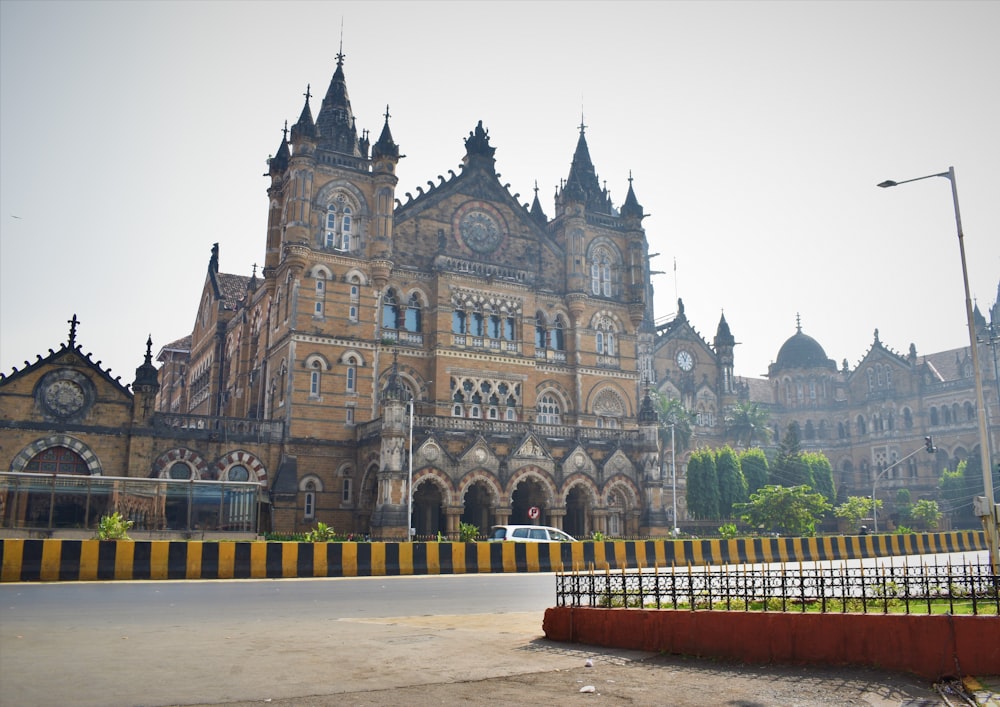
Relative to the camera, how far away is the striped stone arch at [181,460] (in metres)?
40.1

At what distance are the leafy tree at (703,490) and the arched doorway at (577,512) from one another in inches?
506

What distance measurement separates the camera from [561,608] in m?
13.6

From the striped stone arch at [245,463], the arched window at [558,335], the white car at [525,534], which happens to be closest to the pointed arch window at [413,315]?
the arched window at [558,335]

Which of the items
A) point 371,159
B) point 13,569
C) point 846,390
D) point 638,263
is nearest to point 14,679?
point 13,569

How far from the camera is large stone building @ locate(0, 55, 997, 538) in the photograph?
39906mm

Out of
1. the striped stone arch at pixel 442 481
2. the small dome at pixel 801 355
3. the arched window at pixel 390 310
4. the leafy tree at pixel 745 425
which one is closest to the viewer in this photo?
the striped stone arch at pixel 442 481

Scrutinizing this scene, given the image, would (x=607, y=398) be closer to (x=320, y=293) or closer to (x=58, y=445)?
(x=320, y=293)

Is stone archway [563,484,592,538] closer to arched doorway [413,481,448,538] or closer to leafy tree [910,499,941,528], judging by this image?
arched doorway [413,481,448,538]

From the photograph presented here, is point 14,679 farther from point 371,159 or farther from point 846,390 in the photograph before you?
point 846,390

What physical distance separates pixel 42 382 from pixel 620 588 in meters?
31.9

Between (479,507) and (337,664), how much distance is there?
35486 mm

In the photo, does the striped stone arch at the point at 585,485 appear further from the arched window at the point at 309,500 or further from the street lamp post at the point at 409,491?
the arched window at the point at 309,500

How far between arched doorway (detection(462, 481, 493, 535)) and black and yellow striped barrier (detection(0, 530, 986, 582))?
1192 cm

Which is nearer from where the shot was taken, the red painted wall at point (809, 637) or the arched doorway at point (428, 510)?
the red painted wall at point (809, 637)
